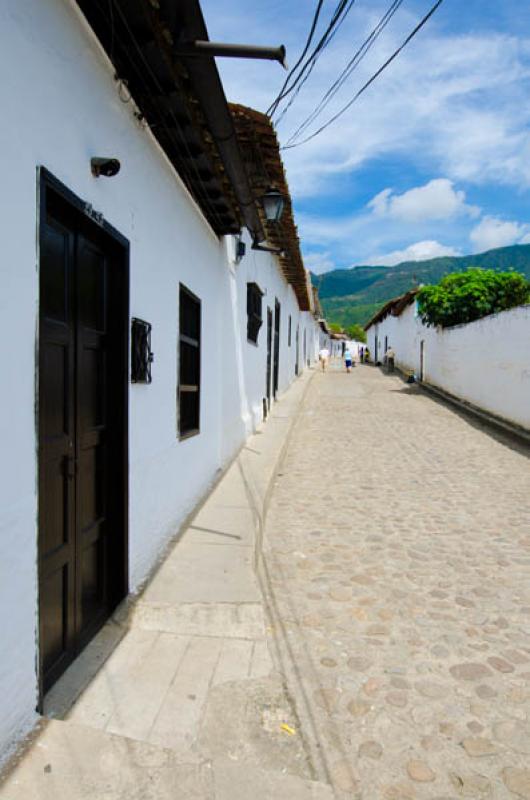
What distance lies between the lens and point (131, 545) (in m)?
3.44

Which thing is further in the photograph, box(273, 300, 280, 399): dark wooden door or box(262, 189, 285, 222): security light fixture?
box(273, 300, 280, 399): dark wooden door

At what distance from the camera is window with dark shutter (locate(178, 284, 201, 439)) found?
16.2ft

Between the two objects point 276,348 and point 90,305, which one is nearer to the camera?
point 90,305

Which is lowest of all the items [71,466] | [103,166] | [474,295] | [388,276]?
[71,466]

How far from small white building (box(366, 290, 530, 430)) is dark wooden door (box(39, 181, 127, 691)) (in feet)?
28.1

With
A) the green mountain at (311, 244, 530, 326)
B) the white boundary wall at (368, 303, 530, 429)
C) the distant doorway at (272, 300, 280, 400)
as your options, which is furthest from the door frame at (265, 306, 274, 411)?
the green mountain at (311, 244, 530, 326)

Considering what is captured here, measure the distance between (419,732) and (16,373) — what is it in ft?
6.88

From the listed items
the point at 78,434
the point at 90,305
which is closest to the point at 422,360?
the point at 90,305

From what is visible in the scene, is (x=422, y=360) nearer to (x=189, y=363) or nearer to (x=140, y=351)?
(x=189, y=363)

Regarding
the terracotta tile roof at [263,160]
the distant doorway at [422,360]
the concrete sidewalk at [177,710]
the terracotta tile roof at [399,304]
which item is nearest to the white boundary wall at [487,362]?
the distant doorway at [422,360]

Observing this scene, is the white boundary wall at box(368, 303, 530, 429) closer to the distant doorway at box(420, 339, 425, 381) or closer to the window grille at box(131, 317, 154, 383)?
the distant doorway at box(420, 339, 425, 381)

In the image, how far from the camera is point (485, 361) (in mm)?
12445

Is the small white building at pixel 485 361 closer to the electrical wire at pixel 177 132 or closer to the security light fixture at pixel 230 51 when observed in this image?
the electrical wire at pixel 177 132

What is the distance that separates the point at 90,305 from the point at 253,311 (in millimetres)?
6572
